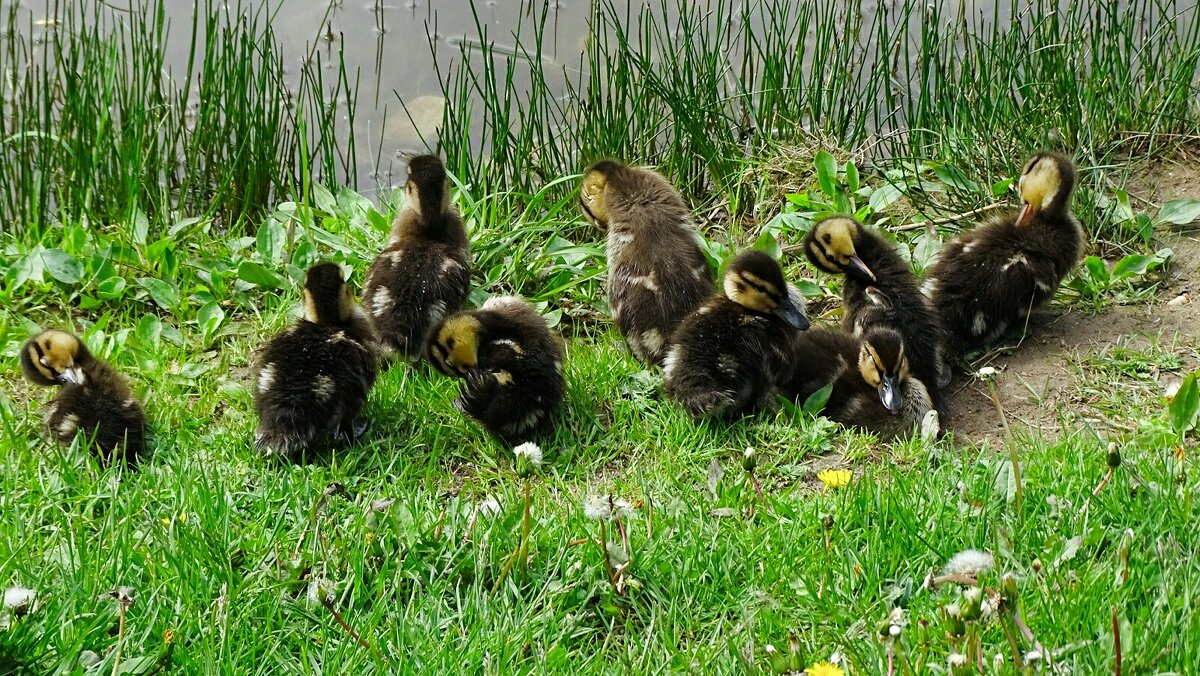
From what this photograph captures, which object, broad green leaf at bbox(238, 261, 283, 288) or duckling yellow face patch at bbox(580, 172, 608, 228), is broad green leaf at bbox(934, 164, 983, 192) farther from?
broad green leaf at bbox(238, 261, 283, 288)

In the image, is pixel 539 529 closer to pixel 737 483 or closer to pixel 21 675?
pixel 737 483

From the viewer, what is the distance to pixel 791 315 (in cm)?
452

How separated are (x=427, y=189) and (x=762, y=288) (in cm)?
150

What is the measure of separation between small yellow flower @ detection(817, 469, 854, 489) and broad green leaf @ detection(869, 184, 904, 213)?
2.26 metres

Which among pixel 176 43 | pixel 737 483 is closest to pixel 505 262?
pixel 737 483

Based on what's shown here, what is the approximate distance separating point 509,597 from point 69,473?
62.8 inches

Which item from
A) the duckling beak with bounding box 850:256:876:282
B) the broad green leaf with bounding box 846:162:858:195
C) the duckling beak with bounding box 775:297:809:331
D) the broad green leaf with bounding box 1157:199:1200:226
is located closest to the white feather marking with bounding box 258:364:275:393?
the duckling beak with bounding box 775:297:809:331

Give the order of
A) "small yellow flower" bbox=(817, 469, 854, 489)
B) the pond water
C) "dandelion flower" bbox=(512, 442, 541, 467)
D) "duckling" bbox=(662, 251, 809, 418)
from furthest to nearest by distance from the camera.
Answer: the pond water
"duckling" bbox=(662, 251, 809, 418)
"small yellow flower" bbox=(817, 469, 854, 489)
"dandelion flower" bbox=(512, 442, 541, 467)

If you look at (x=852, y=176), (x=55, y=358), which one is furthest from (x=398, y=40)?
(x=55, y=358)

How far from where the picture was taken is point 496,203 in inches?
237

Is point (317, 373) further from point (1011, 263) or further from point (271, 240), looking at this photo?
point (1011, 263)

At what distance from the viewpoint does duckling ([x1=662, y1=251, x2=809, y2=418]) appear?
14.3ft

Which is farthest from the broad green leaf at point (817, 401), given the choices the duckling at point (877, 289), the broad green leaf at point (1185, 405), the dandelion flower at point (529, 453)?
the dandelion flower at point (529, 453)

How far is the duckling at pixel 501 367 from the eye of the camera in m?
4.28
